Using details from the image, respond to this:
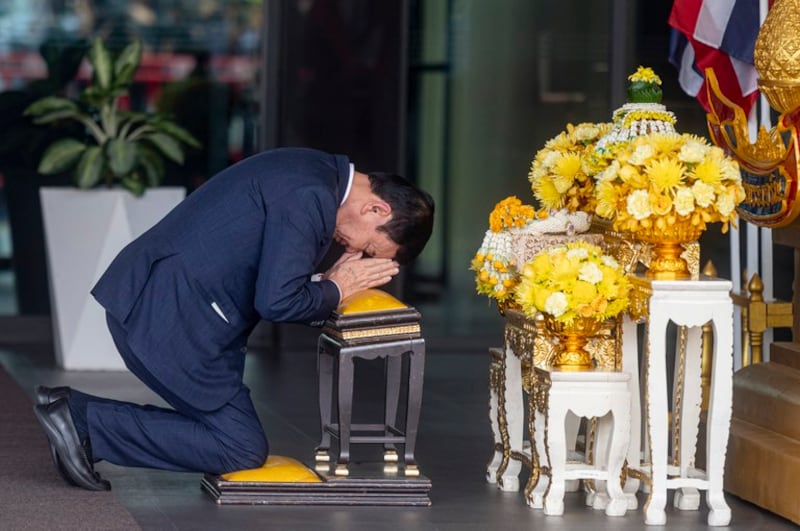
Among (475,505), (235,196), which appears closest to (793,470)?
(475,505)

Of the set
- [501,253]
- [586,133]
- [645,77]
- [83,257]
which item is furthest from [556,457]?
[83,257]

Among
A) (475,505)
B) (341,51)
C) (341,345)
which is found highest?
(341,51)

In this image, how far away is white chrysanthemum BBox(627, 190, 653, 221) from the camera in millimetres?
4355

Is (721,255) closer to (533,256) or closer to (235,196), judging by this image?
(533,256)

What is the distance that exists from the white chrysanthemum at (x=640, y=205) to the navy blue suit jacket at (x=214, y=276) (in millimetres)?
833

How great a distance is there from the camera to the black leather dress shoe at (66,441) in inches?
177

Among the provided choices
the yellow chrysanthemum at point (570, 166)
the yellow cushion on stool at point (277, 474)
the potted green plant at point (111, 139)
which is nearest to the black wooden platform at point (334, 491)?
the yellow cushion on stool at point (277, 474)

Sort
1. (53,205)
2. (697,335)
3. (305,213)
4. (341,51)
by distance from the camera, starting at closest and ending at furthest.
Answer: (305,213), (697,335), (53,205), (341,51)

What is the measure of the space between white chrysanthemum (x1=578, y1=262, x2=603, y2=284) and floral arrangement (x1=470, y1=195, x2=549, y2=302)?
41 centimetres

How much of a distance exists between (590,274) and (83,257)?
141 inches

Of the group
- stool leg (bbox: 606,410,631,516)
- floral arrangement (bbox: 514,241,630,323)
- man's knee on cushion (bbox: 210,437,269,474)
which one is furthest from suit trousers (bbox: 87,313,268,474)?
stool leg (bbox: 606,410,631,516)

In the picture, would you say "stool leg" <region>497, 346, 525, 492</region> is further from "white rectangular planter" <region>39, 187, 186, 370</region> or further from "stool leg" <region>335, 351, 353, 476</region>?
"white rectangular planter" <region>39, 187, 186, 370</region>

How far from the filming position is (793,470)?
4.39m

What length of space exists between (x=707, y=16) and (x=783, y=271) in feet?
5.26
